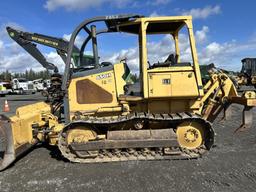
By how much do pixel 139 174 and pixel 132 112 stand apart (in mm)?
1579

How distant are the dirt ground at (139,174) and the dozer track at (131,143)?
6.3 inches

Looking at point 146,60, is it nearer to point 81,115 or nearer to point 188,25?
point 188,25

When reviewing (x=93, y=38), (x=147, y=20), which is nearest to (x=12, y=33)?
(x=93, y=38)

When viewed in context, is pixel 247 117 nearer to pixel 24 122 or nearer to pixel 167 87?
pixel 167 87

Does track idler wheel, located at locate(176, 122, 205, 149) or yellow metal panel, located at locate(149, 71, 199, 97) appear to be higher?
yellow metal panel, located at locate(149, 71, 199, 97)

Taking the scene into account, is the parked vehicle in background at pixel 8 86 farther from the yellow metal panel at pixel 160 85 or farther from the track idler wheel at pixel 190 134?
the track idler wheel at pixel 190 134

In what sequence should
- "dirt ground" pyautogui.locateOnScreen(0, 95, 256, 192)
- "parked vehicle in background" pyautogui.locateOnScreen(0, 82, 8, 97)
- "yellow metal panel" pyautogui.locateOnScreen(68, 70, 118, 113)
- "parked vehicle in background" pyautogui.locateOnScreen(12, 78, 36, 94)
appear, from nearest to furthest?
"dirt ground" pyautogui.locateOnScreen(0, 95, 256, 192) < "yellow metal panel" pyautogui.locateOnScreen(68, 70, 118, 113) < "parked vehicle in background" pyautogui.locateOnScreen(0, 82, 8, 97) < "parked vehicle in background" pyautogui.locateOnScreen(12, 78, 36, 94)

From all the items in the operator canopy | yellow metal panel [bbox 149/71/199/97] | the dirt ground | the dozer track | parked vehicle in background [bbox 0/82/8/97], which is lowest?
the dirt ground

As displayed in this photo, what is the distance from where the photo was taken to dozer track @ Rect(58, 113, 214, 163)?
5.78 meters

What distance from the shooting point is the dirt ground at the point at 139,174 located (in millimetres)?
4648

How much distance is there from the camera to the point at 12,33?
14953mm

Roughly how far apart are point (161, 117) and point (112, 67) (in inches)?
60.7

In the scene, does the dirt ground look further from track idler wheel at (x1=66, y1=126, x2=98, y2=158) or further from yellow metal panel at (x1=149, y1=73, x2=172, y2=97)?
yellow metal panel at (x1=149, y1=73, x2=172, y2=97)

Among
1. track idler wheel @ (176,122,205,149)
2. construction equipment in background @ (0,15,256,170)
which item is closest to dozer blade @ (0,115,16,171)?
construction equipment in background @ (0,15,256,170)
